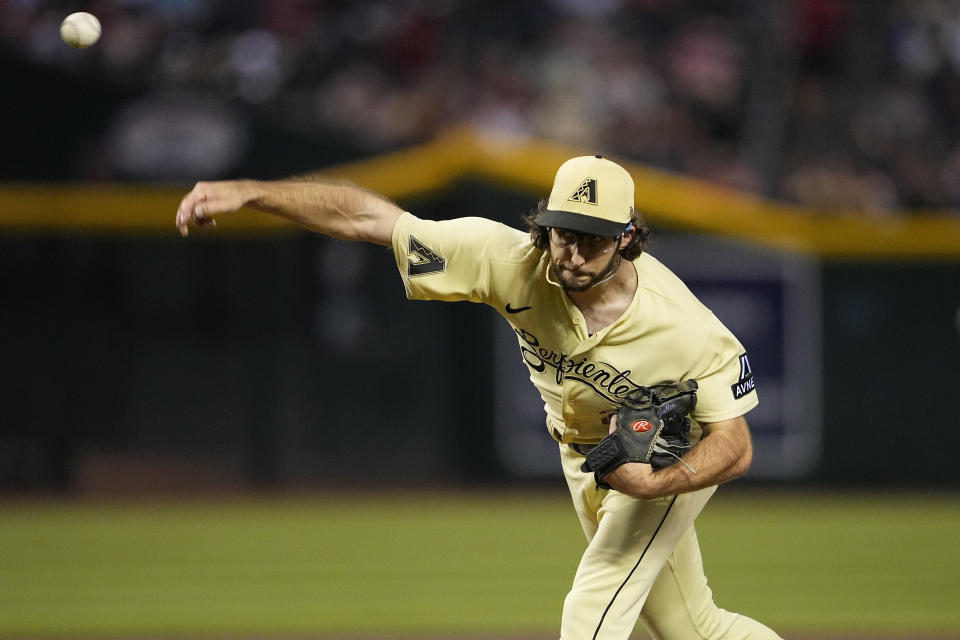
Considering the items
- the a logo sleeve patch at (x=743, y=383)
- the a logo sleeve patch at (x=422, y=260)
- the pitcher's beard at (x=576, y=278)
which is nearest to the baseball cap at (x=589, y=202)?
the pitcher's beard at (x=576, y=278)

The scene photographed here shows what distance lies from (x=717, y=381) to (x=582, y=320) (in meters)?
0.47

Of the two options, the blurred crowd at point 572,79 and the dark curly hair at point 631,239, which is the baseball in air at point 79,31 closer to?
the dark curly hair at point 631,239

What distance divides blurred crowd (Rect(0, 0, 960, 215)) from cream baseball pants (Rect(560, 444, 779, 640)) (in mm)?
7781

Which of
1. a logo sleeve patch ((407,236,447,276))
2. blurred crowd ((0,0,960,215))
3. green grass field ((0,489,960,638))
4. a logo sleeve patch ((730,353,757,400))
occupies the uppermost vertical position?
blurred crowd ((0,0,960,215))

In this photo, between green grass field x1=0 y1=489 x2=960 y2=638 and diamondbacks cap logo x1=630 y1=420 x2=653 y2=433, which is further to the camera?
green grass field x1=0 y1=489 x2=960 y2=638

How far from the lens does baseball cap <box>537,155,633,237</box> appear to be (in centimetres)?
409

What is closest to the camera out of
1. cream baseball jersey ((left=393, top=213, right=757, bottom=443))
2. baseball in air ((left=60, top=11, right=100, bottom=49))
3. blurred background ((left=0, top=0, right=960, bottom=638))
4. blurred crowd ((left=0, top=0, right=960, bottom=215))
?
cream baseball jersey ((left=393, top=213, right=757, bottom=443))

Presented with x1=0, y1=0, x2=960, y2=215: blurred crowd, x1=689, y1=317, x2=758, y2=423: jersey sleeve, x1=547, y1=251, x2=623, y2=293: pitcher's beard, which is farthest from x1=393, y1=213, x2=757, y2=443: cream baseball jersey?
x1=0, y1=0, x2=960, y2=215: blurred crowd

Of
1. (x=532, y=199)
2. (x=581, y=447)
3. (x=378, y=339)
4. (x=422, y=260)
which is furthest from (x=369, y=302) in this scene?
(x=422, y=260)

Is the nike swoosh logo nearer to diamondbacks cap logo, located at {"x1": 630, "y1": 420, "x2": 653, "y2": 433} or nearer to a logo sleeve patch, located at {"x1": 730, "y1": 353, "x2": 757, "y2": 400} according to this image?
diamondbacks cap logo, located at {"x1": 630, "y1": 420, "x2": 653, "y2": 433}

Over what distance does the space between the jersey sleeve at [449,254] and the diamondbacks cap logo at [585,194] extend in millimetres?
322

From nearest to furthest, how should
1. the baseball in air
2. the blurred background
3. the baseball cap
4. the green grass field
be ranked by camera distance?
the baseball cap, the baseball in air, the green grass field, the blurred background

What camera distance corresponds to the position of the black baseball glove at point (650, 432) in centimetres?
409

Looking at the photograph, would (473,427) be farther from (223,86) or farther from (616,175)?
(616,175)
